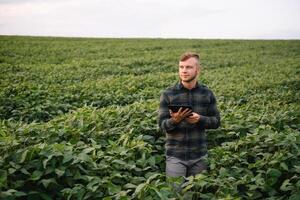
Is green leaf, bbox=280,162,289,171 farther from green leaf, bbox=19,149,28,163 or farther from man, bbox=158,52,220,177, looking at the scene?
green leaf, bbox=19,149,28,163

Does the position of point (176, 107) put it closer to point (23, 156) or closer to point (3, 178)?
point (23, 156)

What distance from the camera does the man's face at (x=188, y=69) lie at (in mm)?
4590

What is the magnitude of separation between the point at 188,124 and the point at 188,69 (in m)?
0.63

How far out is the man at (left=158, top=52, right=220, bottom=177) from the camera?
181 inches

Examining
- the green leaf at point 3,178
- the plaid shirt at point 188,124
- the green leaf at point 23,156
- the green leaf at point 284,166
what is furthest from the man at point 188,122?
the green leaf at point 3,178

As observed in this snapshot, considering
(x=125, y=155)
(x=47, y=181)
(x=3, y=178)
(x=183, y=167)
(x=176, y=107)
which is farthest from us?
(x=125, y=155)

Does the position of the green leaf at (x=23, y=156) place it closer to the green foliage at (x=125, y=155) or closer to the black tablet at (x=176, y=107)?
the green foliage at (x=125, y=155)

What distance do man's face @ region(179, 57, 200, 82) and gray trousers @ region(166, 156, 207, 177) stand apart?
3.05ft

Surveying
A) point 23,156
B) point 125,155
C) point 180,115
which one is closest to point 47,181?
point 23,156

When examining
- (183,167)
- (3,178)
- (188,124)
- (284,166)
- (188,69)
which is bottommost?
(183,167)

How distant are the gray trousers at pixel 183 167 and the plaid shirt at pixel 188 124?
53 millimetres

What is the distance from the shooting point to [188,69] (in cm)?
462

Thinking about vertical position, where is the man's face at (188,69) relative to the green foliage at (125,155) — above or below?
above

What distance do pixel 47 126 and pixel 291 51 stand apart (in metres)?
31.4
